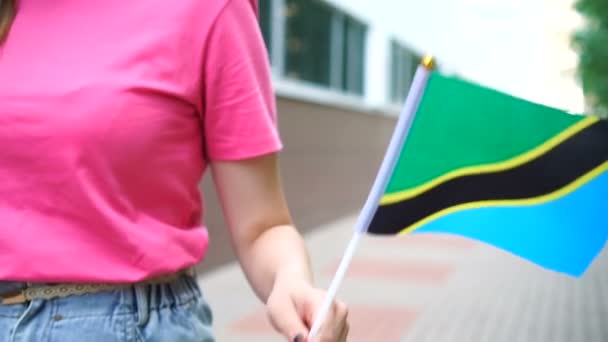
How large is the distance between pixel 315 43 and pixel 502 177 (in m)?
11.0

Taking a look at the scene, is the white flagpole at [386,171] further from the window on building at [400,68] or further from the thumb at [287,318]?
the window on building at [400,68]

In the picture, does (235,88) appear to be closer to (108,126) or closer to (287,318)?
(108,126)

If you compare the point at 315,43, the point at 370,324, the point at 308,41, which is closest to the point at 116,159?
the point at 370,324

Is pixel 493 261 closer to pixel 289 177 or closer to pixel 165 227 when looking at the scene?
pixel 289 177

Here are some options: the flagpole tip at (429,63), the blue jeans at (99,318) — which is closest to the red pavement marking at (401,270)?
the blue jeans at (99,318)

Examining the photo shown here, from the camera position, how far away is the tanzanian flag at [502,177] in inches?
59.2

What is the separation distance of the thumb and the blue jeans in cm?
14

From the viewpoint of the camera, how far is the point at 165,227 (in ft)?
4.82

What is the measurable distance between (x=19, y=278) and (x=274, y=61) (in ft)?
29.6

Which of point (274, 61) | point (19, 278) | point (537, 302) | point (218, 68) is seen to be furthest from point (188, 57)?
point (274, 61)

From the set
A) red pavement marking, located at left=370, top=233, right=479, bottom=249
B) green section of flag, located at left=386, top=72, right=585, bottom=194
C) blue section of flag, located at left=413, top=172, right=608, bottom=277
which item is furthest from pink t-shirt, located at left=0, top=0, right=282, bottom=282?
red pavement marking, located at left=370, top=233, right=479, bottom=249

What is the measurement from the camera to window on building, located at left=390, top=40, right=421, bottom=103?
19.2 metres

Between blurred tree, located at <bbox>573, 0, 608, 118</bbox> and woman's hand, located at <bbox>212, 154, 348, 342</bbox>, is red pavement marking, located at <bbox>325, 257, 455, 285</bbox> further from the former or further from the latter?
woman's hand, located at <bbox>212, 154, 348, 342</bbox>

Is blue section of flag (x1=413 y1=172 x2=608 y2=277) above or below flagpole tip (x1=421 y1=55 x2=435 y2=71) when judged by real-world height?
below
